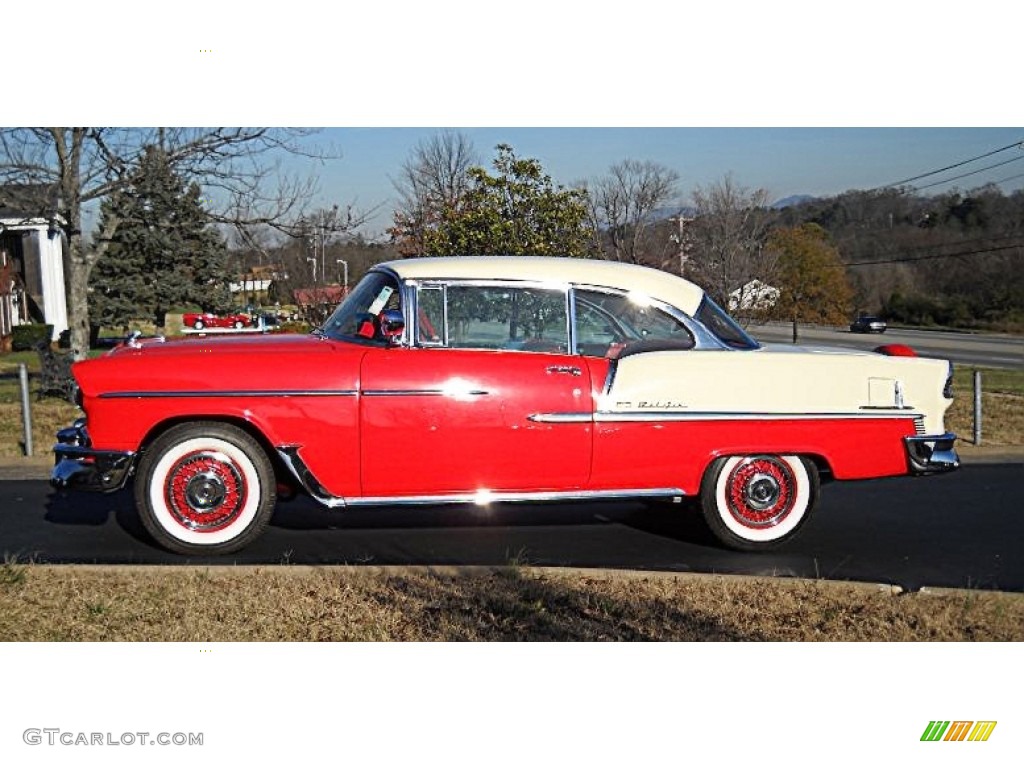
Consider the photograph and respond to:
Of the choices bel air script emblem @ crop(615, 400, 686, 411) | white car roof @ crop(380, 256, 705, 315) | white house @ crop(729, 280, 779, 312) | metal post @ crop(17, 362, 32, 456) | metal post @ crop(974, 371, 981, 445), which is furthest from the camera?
white house @ crop(729, 280, 779, 312)

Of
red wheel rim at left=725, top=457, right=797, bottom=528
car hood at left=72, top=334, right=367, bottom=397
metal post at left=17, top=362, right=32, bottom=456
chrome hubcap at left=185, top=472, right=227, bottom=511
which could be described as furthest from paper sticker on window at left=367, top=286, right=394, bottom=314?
metal post at left=17, top=362, right=32, bottom=456

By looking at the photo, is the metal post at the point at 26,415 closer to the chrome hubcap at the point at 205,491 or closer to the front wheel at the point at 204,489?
the front wheel at the point at 204,489

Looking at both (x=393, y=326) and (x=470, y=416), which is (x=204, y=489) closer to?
(x=393, y=326)

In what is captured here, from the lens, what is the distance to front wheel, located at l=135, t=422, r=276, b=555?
5395mm

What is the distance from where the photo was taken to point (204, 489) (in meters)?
5.38

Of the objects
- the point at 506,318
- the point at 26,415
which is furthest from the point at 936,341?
the point at 26,415

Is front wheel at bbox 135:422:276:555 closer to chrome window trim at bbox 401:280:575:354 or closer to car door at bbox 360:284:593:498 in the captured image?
car door at bbox 360:284:593:498

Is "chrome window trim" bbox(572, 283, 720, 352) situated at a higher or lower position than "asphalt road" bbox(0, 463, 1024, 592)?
higher

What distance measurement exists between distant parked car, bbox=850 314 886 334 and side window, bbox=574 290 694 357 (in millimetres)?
5001

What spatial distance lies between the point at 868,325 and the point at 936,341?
2206 mm

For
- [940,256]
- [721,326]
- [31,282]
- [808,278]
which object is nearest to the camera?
[721,326]

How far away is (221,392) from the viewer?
5.32 meters

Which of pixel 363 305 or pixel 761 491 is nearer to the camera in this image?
pixel 761 491

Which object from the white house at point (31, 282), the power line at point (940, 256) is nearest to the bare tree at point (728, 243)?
the power line at point (940, 256)
